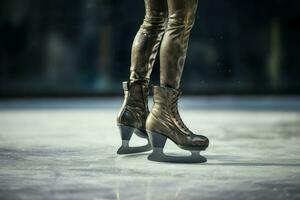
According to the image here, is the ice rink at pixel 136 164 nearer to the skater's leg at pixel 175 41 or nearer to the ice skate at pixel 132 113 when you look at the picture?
the ice skate at pixel 132 113

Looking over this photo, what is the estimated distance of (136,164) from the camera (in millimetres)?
2443

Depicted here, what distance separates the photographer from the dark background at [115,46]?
24.0 feet

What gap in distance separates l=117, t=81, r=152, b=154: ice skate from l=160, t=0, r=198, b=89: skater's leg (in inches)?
8.5

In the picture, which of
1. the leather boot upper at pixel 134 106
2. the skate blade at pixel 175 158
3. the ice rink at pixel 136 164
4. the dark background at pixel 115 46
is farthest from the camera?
the dark background at pixel 115 46

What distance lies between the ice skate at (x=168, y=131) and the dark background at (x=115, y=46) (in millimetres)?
4734

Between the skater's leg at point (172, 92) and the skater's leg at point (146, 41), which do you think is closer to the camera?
the skater's leg at point (172, 92)

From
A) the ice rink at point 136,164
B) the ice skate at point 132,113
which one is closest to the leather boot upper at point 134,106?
the ice skate at point 132,113

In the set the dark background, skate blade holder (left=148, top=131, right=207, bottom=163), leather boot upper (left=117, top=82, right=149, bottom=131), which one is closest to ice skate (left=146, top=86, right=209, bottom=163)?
skate blade holder (left=148, top=131, right=207, bottom=163)

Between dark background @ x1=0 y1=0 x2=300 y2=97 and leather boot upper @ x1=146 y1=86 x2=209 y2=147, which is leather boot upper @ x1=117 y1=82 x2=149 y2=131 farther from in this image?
dark background @ x1=0 y1=0 x2=300 y2=97

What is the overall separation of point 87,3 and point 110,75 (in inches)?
34.1

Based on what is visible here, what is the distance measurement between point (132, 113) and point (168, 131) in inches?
10.3

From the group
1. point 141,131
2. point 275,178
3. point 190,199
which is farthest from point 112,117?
point 190,199

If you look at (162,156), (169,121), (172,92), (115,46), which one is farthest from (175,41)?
(115,46)

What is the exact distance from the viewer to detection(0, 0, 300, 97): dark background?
7.33m
